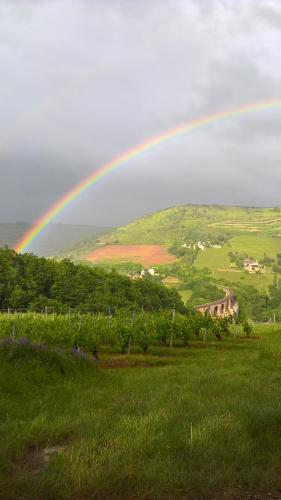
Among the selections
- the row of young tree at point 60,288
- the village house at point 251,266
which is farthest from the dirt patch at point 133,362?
the village house at point 251,266

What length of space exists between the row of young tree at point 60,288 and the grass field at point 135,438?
58802mm

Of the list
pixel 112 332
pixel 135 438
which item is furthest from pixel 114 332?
pixel 135 438

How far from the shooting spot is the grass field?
5.51 m

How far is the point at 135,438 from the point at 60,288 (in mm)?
71994

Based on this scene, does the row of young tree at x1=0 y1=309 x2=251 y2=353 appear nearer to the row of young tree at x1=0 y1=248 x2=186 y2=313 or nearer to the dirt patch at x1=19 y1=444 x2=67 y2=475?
the dirt patch at x1=19 y1=444 x2=67 y2=475

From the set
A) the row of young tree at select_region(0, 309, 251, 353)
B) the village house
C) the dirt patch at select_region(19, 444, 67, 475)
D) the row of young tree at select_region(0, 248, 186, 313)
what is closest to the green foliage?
the row of young tree at select_region(0, 309, 251, 353)

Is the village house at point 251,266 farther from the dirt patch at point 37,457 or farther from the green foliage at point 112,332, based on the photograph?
the dirt patch at point 37,457

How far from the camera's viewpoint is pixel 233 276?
170 m

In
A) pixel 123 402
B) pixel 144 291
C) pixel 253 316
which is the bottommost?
pixel 253 316

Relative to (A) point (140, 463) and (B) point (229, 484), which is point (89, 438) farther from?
(B) point (229, 484)

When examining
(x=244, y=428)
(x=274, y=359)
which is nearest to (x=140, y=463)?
(x=244, y=428)

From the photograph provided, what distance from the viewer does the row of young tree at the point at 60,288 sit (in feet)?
237

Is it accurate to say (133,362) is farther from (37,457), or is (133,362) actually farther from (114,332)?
(37,457)

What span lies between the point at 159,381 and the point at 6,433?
21.6 ft
